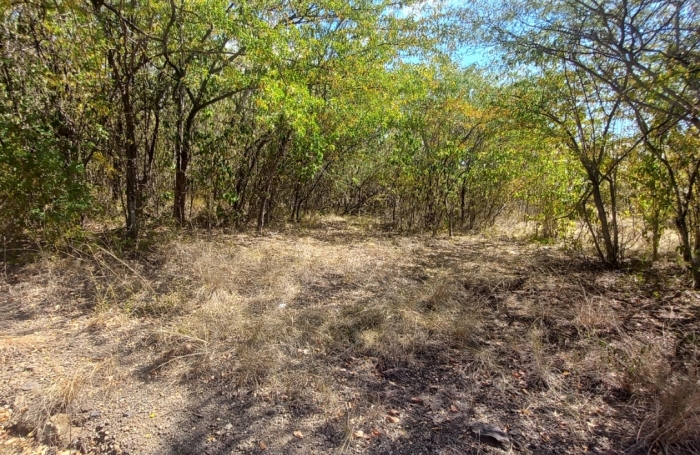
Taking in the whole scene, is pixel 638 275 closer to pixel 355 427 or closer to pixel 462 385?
pixel 462 385

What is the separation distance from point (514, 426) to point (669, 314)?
2488 millimetres

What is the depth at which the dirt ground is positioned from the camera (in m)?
1.82

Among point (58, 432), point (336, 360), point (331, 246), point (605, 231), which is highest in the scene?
point (605, 231)

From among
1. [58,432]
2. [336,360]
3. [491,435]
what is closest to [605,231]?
[491,435]

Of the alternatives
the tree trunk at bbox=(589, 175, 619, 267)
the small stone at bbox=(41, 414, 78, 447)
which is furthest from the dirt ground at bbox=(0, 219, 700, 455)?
the tree trunk at bbox=(589, 175, 619, 267)

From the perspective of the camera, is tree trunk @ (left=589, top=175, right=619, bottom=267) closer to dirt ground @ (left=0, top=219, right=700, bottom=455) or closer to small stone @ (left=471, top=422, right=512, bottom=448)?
dirt ground @ (left=0, top=219, right=700, bottom=455)

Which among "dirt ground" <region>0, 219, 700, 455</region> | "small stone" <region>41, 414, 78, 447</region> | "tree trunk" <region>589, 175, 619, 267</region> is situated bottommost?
"small stone" <region>41, 414, 78, 447</region>

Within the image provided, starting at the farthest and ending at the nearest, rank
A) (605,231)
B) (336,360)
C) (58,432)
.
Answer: (605,231) < (336,360) < (58,432)

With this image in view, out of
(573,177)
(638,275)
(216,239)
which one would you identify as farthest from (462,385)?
(573,177)

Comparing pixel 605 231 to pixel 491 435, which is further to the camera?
pixel 605 231

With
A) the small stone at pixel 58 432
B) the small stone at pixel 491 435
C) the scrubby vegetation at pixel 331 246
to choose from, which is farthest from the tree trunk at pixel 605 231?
the small stone at pixel 58 432

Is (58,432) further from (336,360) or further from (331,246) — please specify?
(331,246)

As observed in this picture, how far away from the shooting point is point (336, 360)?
2.53 meters

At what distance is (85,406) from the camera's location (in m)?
1.97
